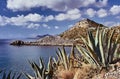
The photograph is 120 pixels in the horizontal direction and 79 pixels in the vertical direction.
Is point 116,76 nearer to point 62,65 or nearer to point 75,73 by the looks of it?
point 75,73

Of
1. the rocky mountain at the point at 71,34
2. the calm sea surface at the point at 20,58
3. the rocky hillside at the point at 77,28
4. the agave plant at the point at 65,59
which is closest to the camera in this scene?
the agave plant at the point at 65,59

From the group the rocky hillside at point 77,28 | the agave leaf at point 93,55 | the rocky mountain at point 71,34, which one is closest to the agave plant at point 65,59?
the agave leaf at point 93,55

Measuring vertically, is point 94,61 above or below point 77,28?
below

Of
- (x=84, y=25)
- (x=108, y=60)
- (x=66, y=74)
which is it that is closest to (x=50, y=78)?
(x=66, y=74)

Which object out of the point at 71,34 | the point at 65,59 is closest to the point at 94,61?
the point at 65,59

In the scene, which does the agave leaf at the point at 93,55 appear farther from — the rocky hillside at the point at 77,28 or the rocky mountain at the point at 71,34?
the rocky hillside at the point at 77,28

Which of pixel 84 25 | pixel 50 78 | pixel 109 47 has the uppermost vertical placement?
pixel 84 25

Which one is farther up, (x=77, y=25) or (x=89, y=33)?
(x=77, y=25)

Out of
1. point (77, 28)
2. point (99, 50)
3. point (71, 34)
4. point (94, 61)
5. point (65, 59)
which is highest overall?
point (77, 28)

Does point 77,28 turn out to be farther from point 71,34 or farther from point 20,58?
point 20,58

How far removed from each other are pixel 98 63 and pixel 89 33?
1104 millimetres

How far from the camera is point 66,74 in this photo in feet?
37.9

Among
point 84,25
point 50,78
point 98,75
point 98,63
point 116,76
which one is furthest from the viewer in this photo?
point 84,25

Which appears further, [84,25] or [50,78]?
[84,25]
